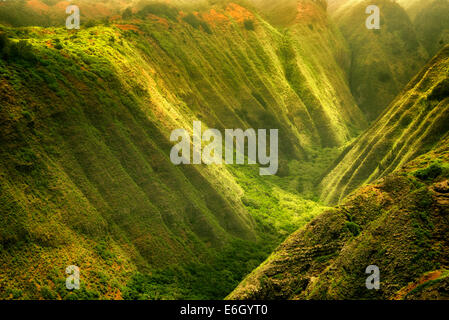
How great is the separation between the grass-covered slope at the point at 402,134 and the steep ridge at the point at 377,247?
5226mm

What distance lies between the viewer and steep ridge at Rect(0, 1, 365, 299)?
22.9 metres

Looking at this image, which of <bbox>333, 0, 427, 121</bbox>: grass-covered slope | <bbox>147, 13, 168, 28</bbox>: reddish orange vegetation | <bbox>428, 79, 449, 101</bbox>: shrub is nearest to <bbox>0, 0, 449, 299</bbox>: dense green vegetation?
<bbox>428, 79, 449, 101</bbox>: shrub

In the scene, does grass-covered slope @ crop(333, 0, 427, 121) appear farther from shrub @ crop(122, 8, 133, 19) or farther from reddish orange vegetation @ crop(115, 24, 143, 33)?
reddish orange vegetation @ crop(115, 24, 143, 33)

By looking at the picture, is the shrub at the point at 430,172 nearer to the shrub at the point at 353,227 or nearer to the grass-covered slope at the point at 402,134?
the shrub at the point at 353,227

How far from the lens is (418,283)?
1784cm

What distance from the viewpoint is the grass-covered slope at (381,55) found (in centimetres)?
8438

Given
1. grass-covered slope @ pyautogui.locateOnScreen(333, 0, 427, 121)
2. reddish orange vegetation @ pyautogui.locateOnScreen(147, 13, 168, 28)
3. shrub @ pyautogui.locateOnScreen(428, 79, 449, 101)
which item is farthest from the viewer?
grass-covered slope @ pyautogui.locateOnScreen(333, 0, 427, 121)

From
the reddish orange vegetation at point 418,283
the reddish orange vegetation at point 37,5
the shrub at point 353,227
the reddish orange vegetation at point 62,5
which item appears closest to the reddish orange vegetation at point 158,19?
the reddish orange vegetation at point 62,5

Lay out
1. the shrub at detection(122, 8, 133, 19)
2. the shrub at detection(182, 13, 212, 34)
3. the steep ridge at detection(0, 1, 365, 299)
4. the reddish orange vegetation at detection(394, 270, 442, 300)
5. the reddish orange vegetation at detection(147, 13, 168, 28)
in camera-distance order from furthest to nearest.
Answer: the shrub at detection(182, 13, 212, 34) → the reddish orange vegetation at detection(147, 13, 168, 28) → the shrub at detection(122, 8, 133, 19) → the steep ridge at detection(0, 1, 365, 299) → the reddish orange vegetation at detection(394, 270, 442, 300)

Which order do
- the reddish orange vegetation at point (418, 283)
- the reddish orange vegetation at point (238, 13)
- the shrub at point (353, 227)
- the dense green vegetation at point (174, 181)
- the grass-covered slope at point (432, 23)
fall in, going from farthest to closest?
the grass-covered slope at point (432, 23), the reddish orange vegetation at point (238, 13), the shrub at point (353, 227), the dense green vegetation at point (174, 181), the reddish orange vegetation at point (418, 283)

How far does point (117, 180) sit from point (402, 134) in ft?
87.9

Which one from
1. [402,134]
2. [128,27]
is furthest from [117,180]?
[402,134]

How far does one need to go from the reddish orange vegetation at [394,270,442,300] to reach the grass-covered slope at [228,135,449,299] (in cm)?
4

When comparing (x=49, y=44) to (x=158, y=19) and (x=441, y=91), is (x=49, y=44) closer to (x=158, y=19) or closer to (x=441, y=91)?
(x=158, y=19)
